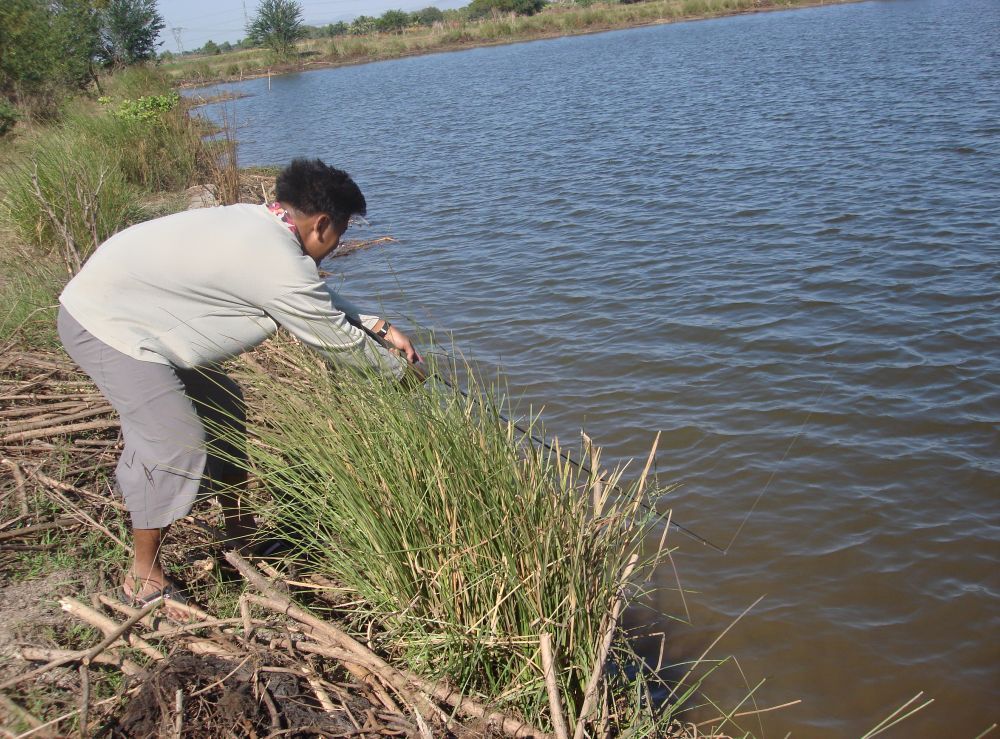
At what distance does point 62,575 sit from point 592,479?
7.06 feet

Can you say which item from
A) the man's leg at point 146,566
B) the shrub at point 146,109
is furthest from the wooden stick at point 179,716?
the shrub at point 146,109

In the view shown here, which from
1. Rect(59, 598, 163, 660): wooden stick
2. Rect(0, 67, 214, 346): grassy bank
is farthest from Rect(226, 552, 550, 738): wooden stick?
Rect(0, 67, 214, 346): grassy bank

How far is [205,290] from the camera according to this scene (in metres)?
2.83

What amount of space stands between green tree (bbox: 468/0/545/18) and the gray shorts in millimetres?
64490

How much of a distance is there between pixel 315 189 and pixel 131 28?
26.4 m

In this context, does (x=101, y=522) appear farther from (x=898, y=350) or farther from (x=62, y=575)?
(x=898, y=350)

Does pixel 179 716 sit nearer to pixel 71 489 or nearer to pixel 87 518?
pixel 87 518

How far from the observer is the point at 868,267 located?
25.3ft

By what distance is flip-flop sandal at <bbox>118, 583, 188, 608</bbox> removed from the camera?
2961 mm

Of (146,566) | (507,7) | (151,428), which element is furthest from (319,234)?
(507,7)

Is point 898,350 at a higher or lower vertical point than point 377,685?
lower

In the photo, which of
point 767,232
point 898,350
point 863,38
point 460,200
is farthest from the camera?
point 863,38

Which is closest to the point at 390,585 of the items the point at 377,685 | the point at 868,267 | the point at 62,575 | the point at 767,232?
the point at 377,685

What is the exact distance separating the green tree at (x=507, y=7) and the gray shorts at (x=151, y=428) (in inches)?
2539
